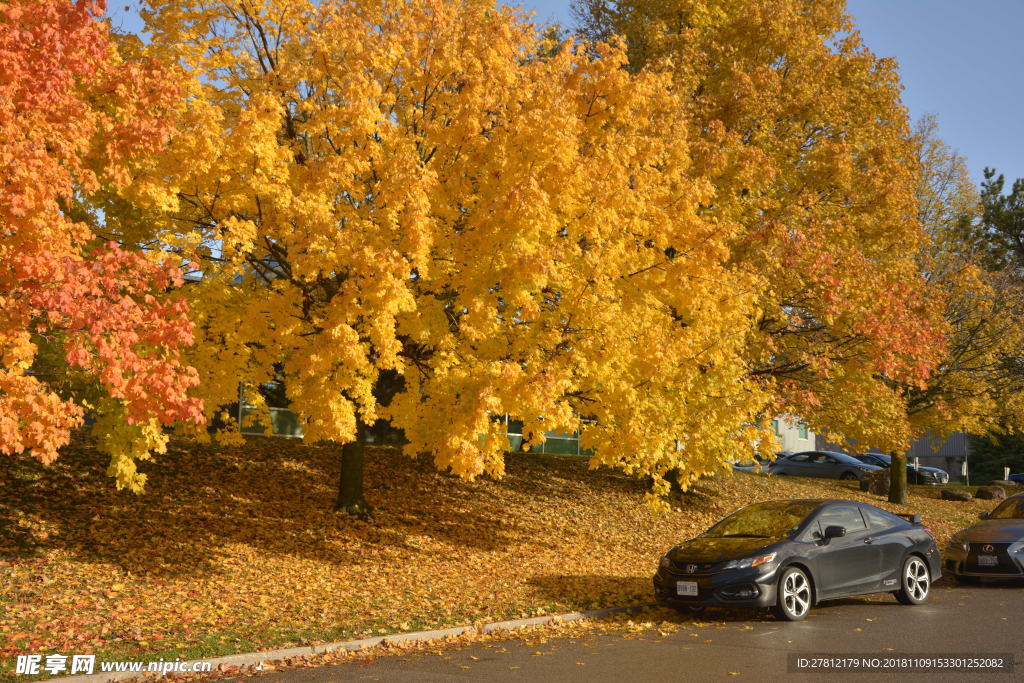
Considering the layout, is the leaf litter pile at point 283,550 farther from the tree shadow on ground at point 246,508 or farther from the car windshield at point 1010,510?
the car windshield at point 1010,510

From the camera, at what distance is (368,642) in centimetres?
896

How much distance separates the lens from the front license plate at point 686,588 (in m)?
10.6

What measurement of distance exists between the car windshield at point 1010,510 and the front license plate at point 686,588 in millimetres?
8207

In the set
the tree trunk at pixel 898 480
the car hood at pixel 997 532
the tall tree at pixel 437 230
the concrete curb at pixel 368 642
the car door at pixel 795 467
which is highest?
the tall tree at pixel 437 230

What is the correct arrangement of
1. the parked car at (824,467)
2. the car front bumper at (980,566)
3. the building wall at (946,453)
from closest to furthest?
the car front bumper at (980,566)
the parked car at (824,467)
the building wall at (946,453)

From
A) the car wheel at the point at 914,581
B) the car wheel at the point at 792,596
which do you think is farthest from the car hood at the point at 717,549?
the car wheel at the point at 914,581

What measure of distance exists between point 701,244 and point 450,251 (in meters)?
3.93

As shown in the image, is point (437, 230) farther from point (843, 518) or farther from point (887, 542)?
point (887, 542)

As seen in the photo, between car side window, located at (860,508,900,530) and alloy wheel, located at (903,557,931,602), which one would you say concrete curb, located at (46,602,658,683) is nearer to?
car side window, located at (860,508,900,530)

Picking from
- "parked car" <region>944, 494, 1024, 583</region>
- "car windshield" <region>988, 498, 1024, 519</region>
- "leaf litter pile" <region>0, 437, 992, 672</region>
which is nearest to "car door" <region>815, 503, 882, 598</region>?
"leaf litter pile" <region>0, 437, 992, 672</region>

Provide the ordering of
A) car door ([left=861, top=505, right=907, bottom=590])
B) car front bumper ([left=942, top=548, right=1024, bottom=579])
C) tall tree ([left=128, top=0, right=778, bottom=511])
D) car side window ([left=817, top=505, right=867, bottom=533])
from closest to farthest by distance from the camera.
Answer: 1. tall tree ([left=128, top=0, right=778, bottom=511])
2. car side window ([left=817, top=505, right=867, bottom=533])
3. car door ([left=861, top=505, right=907, bottom=590])
4. car front bumper ([left=942, top=548, right=1024, bottom=579])

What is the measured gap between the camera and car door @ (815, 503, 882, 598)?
11.1 metres

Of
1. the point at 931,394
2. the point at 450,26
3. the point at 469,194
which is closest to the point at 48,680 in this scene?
the point at 469,194

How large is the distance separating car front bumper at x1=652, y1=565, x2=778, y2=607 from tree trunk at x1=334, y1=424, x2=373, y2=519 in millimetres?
6611
